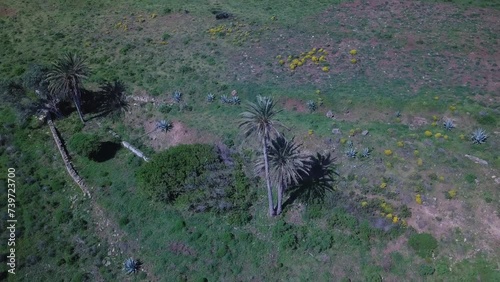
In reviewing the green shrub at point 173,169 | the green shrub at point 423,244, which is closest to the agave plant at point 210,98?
the green shrub at point 173,169

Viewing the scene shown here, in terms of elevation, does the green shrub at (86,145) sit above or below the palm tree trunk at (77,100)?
below

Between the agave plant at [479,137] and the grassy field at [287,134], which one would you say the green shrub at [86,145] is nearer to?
the grassy field at [287,134]

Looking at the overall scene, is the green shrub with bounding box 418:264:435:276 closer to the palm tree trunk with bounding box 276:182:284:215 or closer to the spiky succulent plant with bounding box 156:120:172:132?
the palm tree trunk with bounding box 276:182:284:215

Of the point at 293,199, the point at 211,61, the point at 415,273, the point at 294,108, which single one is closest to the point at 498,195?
the point at 415,273

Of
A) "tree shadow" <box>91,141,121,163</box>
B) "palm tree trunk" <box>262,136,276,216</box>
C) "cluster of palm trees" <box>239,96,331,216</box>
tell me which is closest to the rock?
"cluster of palm trees" <box>239,96,331,216</box>

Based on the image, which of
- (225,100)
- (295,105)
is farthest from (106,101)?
(295,105)

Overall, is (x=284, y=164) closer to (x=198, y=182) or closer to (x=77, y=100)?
(x=198, y=182)

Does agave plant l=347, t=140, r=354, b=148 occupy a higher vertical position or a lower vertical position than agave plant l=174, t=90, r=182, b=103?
higher
